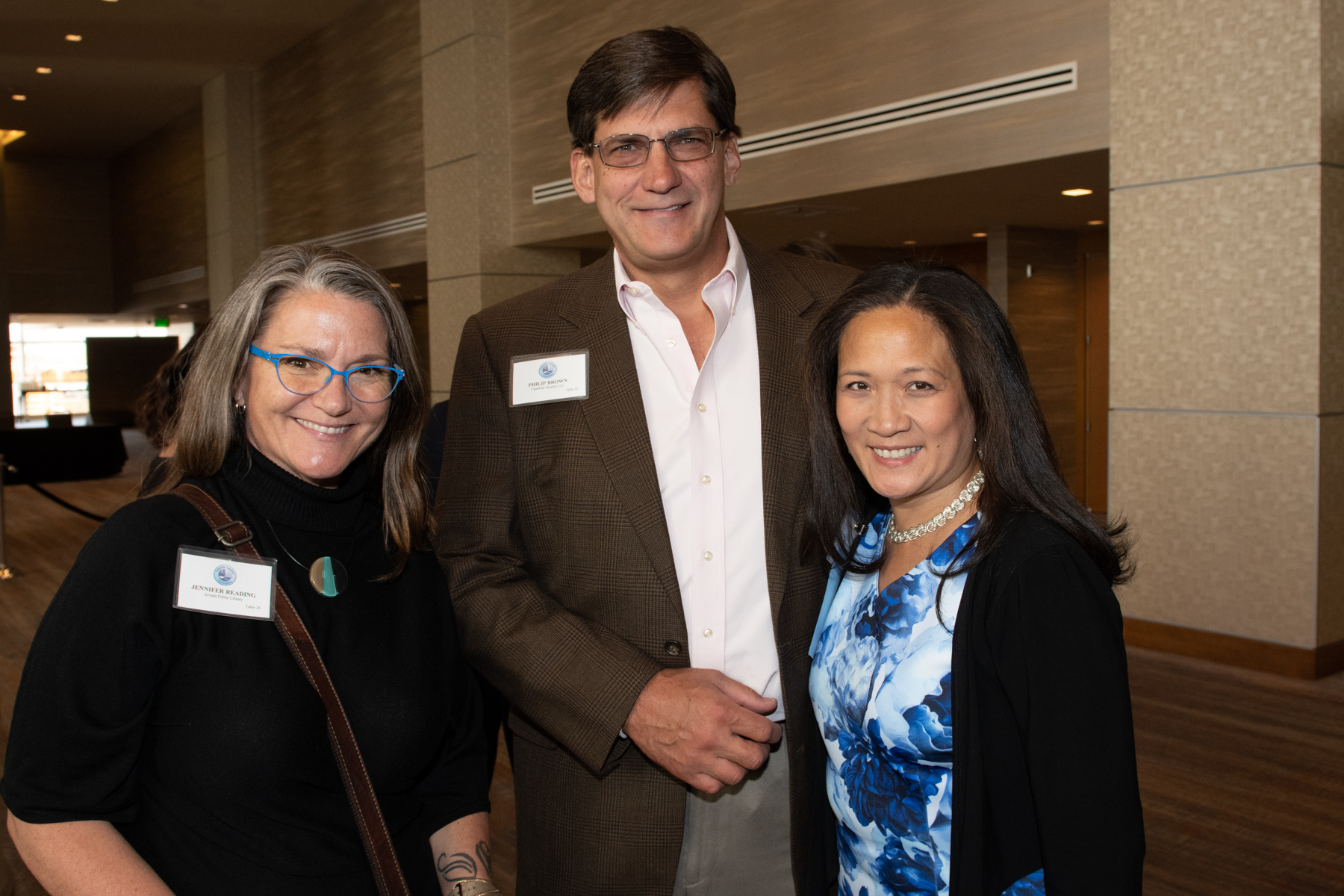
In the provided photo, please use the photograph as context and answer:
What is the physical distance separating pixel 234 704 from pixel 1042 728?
3.17 feet

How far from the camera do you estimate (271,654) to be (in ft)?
4.18

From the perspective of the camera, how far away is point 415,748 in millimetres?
A: 1409

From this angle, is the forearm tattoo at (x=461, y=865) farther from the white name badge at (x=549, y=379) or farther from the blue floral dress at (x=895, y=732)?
the white name badge at (x=549, y=379)

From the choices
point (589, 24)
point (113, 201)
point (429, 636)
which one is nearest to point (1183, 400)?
point (429, 636)

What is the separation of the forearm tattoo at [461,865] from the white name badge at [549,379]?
711 mm

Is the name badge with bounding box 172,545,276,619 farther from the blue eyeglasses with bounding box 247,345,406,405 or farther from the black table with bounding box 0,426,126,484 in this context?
the black table with bounding box 0,426,126,484

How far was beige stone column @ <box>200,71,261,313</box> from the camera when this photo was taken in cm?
1426

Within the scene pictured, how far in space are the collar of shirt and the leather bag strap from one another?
2.53ft

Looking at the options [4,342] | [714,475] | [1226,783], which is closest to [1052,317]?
[1226,783]

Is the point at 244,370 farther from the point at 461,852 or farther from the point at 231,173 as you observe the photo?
the point at 231,173

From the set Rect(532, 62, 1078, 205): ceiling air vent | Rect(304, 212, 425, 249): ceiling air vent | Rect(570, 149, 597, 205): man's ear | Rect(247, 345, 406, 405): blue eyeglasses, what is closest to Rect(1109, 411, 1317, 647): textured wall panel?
Rect(532, 62, 1078, 205): ceiling air vent

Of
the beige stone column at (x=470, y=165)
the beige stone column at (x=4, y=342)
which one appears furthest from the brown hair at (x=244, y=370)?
the beige stone column at (x=4, y=342)

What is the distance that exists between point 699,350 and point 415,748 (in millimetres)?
810

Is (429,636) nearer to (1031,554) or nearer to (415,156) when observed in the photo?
(1031,554)
